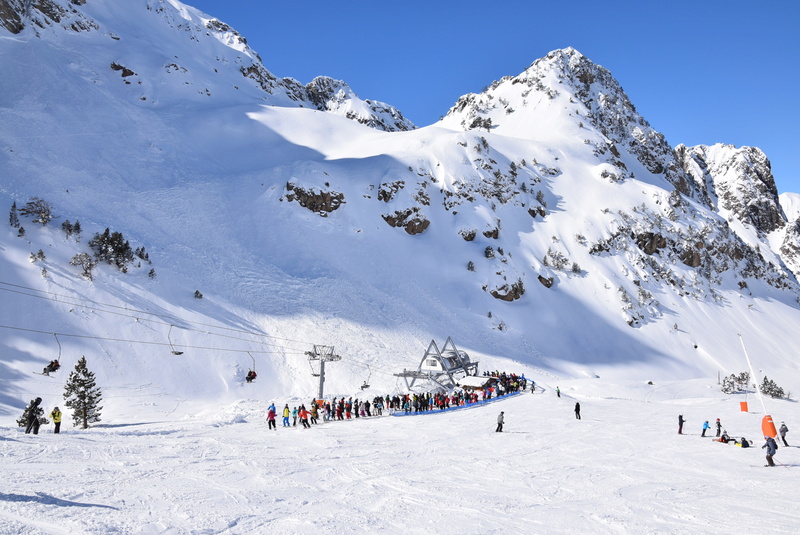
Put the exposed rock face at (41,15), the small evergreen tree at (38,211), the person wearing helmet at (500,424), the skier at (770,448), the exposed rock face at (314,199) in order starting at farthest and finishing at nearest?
the exposed rock face at (41,15) < the exposed rock face at (314,199) < the small evergreen tree at (38,211) < the person wearing helmet at (500,424) < the skier at (770,448)

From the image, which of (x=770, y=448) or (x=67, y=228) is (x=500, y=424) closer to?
(x=770, y=448)

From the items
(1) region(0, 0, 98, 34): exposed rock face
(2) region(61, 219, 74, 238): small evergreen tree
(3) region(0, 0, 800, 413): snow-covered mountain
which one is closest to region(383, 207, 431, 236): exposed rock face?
(3) region(0, 0, 800, 413): snow-covered mountain

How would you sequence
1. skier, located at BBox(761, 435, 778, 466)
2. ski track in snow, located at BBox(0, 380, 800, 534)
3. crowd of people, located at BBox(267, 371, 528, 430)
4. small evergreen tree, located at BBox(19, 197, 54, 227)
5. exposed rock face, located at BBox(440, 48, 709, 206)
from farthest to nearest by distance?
exposed rock face, located at BBox(440, 48, 709, 206)
small evergreen tree, located at BBox(19, 197, 54, 227)
crowd of people, located at BBox(267, 371, 528, 430)
skier, located at BBox(761, 435, 778, 466)
ski track in snow, located at BBox(0, 380, 800, 534)

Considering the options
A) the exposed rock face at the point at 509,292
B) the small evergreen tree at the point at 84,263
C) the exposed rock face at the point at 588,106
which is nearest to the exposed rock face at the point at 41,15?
the small evergreen tree at the point at 84,263

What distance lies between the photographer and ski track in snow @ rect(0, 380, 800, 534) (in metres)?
8.33

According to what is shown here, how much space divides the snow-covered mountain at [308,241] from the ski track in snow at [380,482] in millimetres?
15799

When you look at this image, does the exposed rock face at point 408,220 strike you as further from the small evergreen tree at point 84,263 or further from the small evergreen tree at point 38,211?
the small evergreen tree at point 38,211

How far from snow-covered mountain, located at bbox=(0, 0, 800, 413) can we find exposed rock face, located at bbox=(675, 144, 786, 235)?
156 ft

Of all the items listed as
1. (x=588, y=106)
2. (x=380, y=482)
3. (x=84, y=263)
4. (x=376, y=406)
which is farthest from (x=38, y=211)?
(x=588, y=106)

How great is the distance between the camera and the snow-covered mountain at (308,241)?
34.9m

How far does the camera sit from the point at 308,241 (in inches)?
2277

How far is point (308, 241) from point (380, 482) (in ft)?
157

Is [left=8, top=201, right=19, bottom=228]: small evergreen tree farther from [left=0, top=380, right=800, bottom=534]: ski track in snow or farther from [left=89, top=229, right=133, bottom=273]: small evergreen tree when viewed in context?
[left=0, top=380, right=800, bottom=534]: ski track in snow

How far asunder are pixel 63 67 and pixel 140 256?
4791cm
